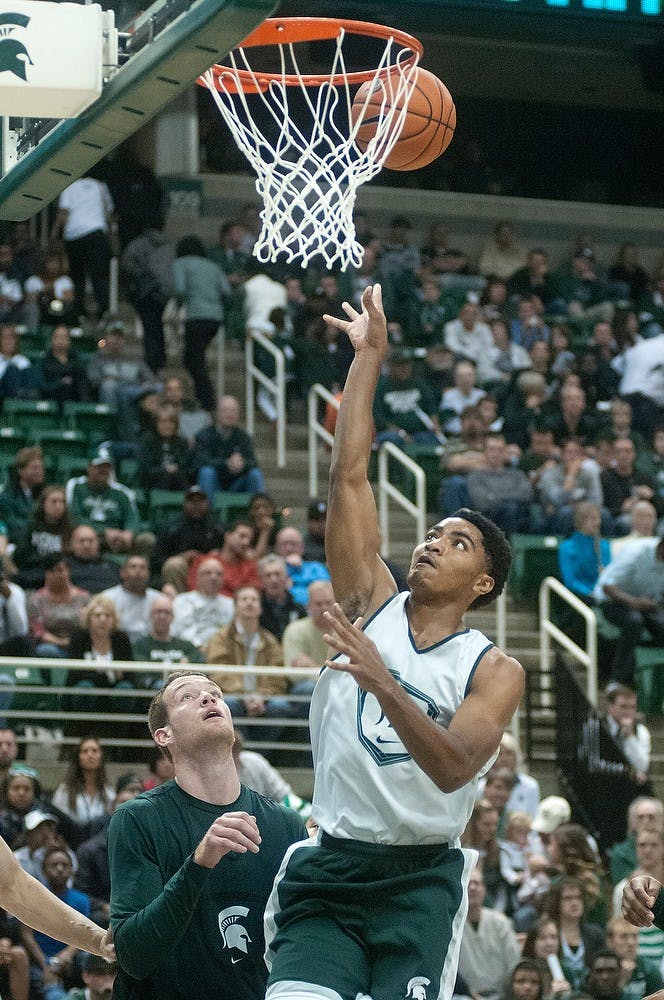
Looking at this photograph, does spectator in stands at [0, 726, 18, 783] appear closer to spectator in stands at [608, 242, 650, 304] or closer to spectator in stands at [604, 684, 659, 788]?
spectator in stands at [604, 684, 659, 788]

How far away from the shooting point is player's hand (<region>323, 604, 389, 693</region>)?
408 cm

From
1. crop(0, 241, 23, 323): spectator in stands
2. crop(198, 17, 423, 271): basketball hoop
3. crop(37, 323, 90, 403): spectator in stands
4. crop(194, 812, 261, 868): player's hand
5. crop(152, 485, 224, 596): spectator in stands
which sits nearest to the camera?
crop(194, 812, 261, 868): player's hand

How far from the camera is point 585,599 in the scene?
1265 cm

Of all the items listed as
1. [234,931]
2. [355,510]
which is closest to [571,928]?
[234,931]

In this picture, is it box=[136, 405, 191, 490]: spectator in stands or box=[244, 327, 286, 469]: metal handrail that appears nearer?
box=[136, 405, 191, 490]: spectator in stands

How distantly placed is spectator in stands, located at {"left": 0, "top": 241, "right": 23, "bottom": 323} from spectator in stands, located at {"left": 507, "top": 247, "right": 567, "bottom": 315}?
16.2 feet

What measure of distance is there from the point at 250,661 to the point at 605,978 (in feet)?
10.1

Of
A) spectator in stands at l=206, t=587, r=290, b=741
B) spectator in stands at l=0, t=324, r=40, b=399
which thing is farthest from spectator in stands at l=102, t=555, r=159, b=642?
spectator in stands at l=0, t=324, r=40, b=399

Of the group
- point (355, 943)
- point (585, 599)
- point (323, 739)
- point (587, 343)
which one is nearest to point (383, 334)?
point (323, 739)

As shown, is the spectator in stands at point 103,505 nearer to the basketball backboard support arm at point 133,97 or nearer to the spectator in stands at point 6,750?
the spectator in stands at point 6,750

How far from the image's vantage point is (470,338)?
1570 cm

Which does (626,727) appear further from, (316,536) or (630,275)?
(630,275)

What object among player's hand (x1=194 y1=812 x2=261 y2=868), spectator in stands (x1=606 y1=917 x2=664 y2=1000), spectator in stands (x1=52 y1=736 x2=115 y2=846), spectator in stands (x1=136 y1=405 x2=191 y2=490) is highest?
player's hand (x1=194 y1=812 x2=261 y2=868)

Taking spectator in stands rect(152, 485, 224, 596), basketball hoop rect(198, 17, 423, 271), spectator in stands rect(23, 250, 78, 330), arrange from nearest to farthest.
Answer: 1. basketball hoop rect(198, 17, 423, 271)
2. spectator in stands rect(152, 485, 224, 596)
3. spectator in stands rect(23, 250, 78, 330)
